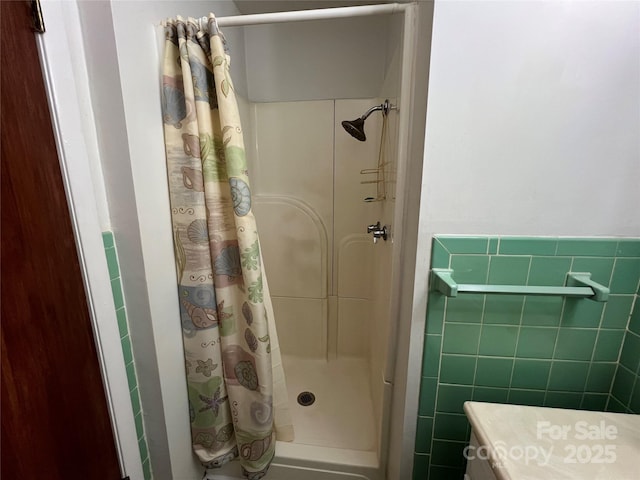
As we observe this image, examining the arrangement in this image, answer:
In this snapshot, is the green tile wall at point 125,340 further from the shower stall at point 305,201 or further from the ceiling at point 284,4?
the ceiling at point 284,4

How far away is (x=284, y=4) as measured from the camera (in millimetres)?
1510

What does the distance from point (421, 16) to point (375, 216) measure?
997 mm

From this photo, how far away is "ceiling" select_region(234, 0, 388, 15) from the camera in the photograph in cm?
147

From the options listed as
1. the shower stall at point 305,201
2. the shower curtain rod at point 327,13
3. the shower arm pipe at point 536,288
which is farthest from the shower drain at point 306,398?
the shower curtain rod at point 327,13

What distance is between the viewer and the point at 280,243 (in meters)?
1.78

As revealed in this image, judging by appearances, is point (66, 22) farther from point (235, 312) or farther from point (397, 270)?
point (397, 270)

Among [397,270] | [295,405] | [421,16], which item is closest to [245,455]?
[295,405]

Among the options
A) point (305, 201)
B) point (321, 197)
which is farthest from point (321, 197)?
point (305, 201)

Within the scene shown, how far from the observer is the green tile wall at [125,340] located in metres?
0.81

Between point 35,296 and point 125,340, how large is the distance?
317 mm

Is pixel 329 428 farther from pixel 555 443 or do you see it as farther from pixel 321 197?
pixel 321 197

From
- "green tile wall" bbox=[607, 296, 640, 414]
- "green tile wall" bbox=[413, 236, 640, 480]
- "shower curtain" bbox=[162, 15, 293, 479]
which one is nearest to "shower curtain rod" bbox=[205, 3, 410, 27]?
"shower curtain" bbox=[162, 15, 293, 479]

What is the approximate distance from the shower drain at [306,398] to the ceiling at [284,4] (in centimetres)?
220

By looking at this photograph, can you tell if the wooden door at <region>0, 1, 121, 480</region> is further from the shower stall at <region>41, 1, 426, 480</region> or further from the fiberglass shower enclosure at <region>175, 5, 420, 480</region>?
the fiberglass shower enclosure at <region>175, 5, 420, 480</region>
